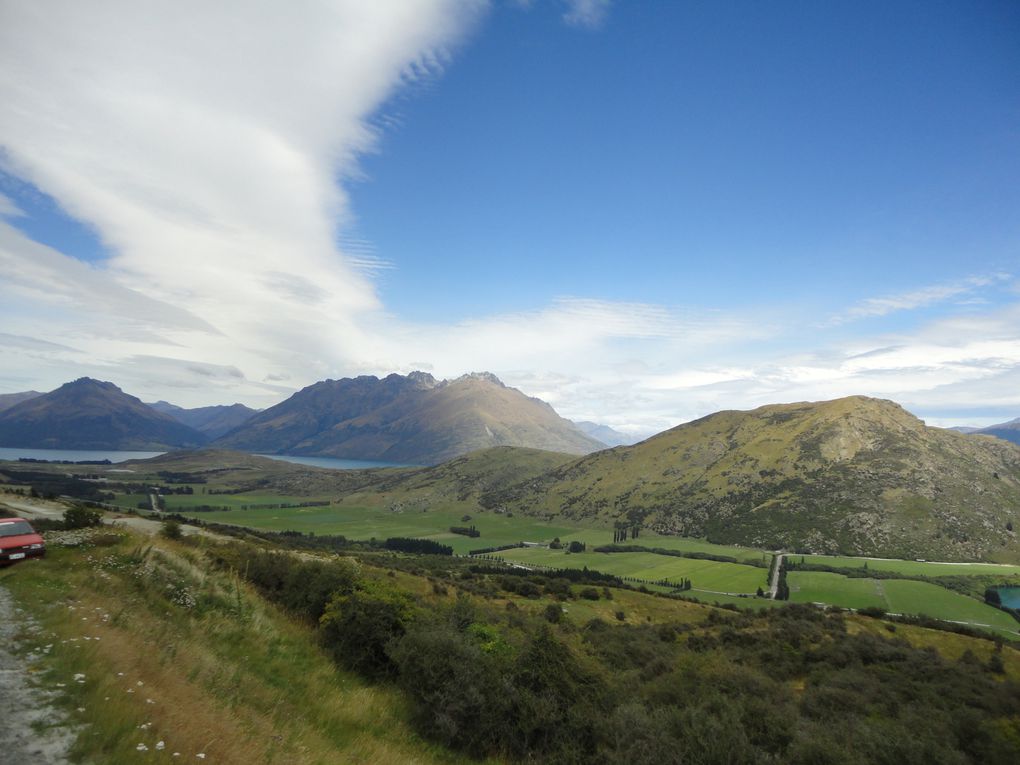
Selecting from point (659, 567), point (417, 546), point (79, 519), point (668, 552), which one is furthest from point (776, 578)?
point (79, 519)

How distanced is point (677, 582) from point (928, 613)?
49.4m

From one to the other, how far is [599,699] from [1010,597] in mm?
156299

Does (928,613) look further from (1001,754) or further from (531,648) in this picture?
(531,648)

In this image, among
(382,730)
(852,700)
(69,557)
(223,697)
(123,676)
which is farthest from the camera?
(852,700)

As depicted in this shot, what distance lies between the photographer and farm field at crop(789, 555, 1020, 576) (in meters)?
136

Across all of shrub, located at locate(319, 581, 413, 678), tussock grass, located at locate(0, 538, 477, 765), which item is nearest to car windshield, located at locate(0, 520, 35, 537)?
tussock grass, located at locate(0, 538, 477, 765)

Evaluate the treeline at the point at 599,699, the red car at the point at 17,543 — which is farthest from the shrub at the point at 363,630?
the red car at the point at 17,543

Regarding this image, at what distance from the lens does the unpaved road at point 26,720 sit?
791cm

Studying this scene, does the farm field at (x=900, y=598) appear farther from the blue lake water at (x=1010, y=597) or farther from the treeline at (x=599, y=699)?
the treeline at (x=599, y=699)

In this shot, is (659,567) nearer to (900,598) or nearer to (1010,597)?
(900,598)

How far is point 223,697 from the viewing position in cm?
1338

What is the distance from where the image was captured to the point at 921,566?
145 m

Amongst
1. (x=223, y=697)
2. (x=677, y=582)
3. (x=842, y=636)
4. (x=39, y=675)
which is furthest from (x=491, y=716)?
(x=677, y=582)

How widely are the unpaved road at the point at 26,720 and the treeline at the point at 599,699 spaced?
12985mm
